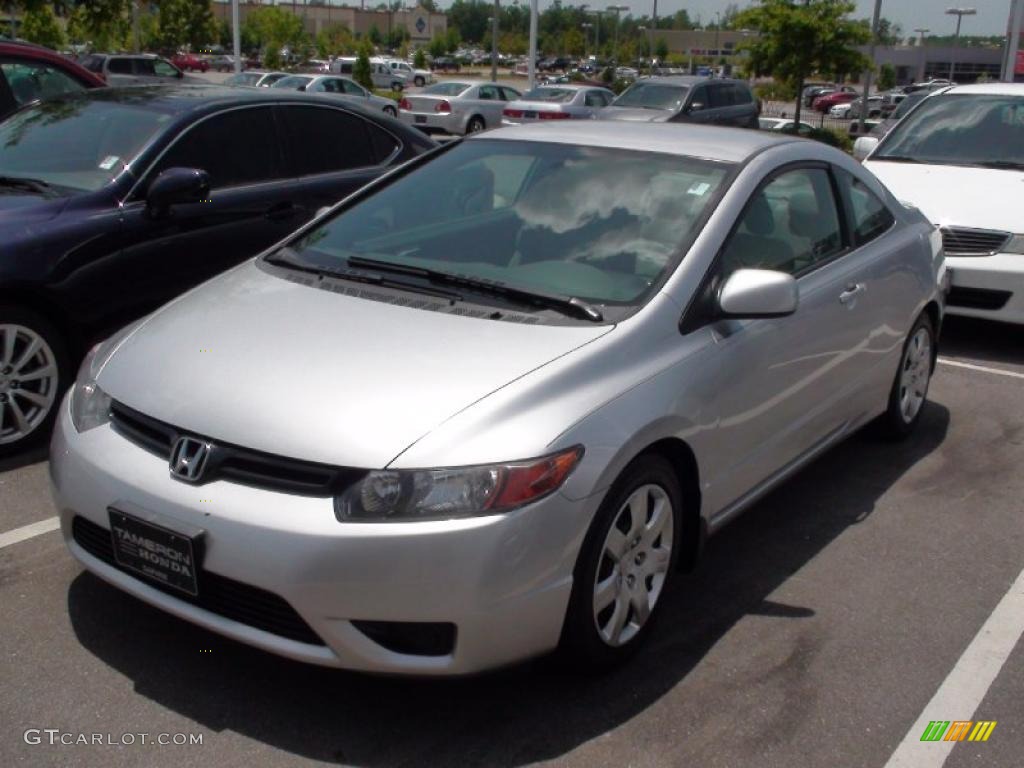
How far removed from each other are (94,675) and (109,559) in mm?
348

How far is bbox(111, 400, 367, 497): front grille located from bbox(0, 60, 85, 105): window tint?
5112 millimetres

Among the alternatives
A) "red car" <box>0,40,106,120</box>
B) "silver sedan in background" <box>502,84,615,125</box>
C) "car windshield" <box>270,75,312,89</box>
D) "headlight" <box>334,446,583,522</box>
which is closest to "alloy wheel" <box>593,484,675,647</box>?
"headlight" <box>334,446,583,522</box>

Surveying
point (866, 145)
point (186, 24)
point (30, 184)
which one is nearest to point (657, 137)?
point (30, 184)

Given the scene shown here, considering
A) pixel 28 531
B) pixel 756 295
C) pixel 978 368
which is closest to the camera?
pixel 756 295

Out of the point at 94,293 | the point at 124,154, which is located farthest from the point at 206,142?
the point at 94,293

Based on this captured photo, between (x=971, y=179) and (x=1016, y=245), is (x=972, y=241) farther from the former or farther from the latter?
(x=971, y=179)

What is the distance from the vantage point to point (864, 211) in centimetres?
520

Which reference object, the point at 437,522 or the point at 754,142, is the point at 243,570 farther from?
the point at 754,142

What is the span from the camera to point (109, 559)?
11.1 ft

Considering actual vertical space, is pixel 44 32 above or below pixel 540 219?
above

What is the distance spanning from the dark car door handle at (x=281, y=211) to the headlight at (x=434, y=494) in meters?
3.58

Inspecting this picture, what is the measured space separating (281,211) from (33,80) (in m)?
2.60

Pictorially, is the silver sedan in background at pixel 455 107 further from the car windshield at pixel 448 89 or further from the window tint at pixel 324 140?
the window tint at pixel 324 140

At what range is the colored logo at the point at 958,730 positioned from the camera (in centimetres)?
332
